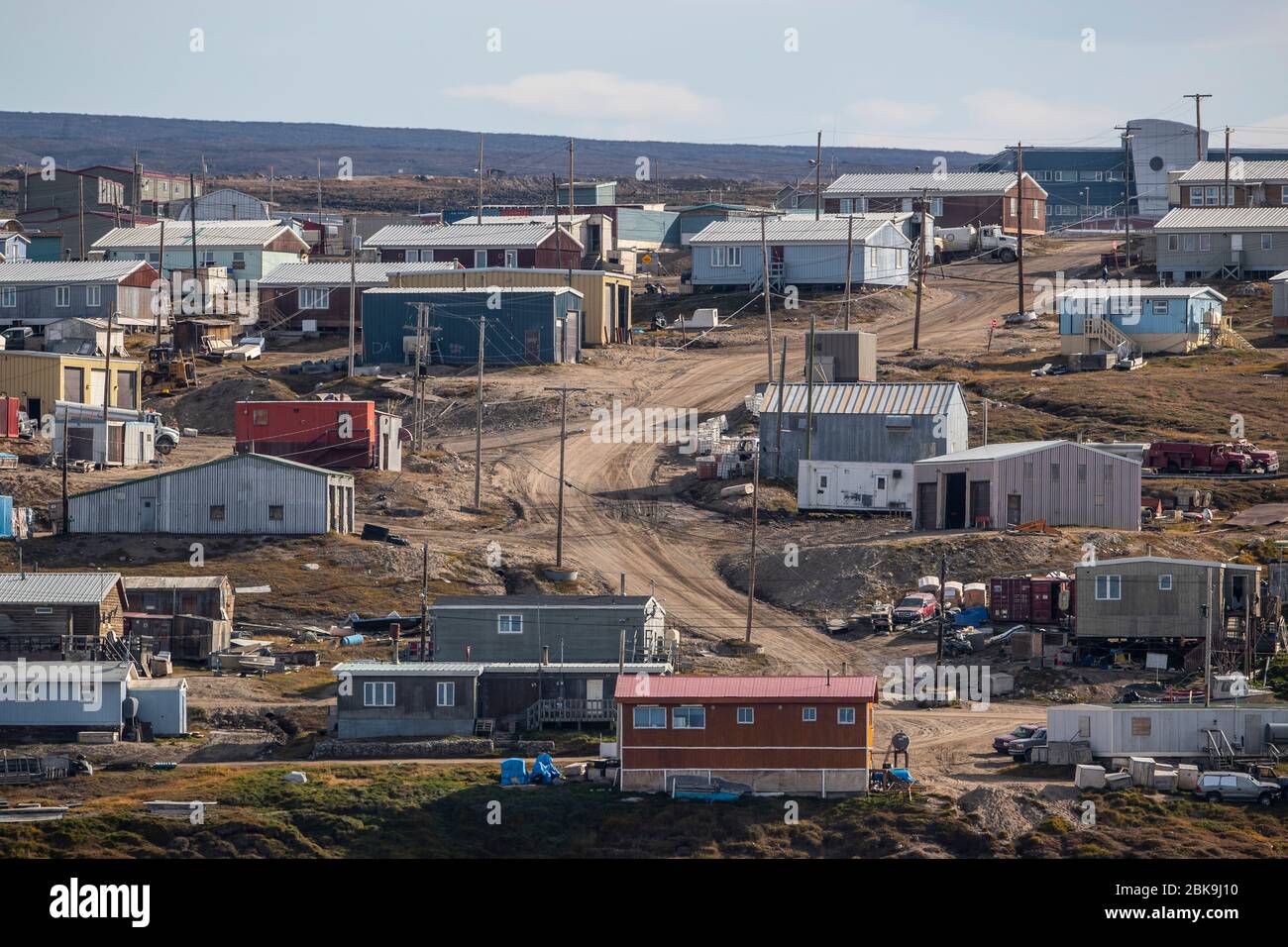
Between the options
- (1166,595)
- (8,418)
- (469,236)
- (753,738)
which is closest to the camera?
(753,738)

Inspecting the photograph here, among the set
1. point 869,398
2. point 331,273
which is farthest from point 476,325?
point 869,398

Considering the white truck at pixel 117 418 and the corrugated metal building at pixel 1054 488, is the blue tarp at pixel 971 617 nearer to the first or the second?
the corrugated metal building at pixel 1054 488

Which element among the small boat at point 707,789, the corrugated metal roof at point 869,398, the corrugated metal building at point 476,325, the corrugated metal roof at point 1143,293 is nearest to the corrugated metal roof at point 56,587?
the small boat at point 707,789

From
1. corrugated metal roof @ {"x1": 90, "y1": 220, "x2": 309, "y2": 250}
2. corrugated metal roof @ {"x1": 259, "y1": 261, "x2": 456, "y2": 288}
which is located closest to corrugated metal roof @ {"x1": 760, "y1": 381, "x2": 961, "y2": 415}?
corrugated metal roof @ {"x1": 259, "y1": 261, "x2": 456, "y2": 288}

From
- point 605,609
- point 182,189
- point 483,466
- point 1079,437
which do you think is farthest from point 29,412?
point 182,189

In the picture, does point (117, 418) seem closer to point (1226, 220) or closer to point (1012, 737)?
point (1012, 737)
